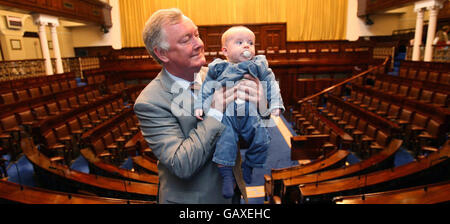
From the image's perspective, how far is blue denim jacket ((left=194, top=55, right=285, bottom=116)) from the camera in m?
0.75

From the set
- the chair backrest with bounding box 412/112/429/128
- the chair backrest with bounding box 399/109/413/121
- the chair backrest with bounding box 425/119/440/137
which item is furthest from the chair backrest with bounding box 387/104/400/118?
the chair backrest with bounding box 425/119/440/137

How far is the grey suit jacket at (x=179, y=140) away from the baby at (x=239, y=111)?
0.13 feet

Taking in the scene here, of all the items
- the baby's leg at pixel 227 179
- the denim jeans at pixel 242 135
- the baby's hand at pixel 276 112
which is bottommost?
the baby's leg at pixel 227 179

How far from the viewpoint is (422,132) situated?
3369mm

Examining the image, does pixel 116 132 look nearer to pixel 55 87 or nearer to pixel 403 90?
pixel 55 87

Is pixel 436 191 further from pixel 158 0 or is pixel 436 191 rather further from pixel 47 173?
pixel 158 0

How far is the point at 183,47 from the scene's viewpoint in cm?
71

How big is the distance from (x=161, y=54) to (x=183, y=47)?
7cm

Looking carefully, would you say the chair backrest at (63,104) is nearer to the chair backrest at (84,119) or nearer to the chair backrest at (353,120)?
the chair backrest at (84,119)

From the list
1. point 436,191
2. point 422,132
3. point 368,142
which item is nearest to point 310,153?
point 368,142

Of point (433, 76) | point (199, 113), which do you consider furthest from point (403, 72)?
point (199, 113)

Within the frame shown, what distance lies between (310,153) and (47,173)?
325 centimetres

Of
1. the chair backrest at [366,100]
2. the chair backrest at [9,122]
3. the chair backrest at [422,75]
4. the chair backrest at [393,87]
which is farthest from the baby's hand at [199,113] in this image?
the chair backrest at [422,75]

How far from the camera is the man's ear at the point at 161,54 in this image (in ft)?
2.38
